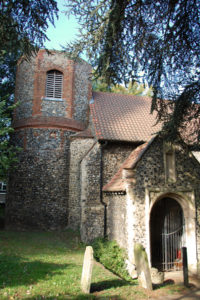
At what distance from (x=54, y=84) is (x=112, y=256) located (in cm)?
992

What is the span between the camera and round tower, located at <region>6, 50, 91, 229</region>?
13.4 metres

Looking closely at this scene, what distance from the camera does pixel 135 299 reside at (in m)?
6.69

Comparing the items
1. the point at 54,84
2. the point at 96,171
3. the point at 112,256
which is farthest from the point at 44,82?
the point at 112,256

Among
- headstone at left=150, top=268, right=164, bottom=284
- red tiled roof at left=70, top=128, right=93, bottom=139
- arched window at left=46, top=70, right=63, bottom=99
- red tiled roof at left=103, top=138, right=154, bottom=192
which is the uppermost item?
arched window at left=46, top=70, right=63, bottom=99

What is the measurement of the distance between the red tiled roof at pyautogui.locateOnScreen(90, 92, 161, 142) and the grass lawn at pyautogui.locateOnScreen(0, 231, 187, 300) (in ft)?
18.4

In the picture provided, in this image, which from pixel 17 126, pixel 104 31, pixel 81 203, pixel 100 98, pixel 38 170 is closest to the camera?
pixel 104 31

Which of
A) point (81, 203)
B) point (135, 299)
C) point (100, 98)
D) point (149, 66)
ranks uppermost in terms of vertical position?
point (100, 98)

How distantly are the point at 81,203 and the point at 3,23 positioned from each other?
8.63 metres

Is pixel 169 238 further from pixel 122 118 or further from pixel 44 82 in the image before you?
pixel 44 82

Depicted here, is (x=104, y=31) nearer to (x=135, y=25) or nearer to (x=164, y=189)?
(x=135, y=25)

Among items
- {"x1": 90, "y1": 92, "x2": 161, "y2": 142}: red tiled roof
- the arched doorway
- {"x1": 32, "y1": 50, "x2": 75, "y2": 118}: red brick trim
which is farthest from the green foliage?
{"x1": 32, "y1": 50, "x2": 75, "y2": 118}: red brick trim

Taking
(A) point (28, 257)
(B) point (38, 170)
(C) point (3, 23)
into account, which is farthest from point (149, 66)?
(B) point (38, 170)

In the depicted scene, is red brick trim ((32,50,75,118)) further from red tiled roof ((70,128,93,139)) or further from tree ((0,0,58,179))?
tree ((0,0,58,179))

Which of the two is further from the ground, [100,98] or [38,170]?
[100,98]
